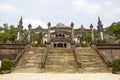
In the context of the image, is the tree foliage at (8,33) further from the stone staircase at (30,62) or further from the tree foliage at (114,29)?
the tree foliage at (114,29)

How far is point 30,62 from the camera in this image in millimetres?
21250

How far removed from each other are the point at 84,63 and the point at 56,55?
15.3 feet

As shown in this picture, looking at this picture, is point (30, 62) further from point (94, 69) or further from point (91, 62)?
point (94, 69)

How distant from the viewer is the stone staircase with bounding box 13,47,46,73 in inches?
745

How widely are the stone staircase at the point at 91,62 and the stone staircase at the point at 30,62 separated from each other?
198 inches

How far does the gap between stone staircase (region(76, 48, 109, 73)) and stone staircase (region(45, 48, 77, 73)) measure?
1143mm

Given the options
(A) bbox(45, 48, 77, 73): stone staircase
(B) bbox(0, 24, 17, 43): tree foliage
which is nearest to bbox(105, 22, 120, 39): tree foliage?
(B) bbox(0, 24, 17, 43): tree foliage

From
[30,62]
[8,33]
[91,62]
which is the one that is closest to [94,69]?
[91,62]

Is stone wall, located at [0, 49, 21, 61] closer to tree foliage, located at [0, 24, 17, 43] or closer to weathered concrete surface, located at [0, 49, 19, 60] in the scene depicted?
weathered concrete surface, located at [0, 49, 19, 60]

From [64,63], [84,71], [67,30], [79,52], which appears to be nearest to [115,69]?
[84,71]

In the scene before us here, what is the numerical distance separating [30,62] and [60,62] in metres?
3.54

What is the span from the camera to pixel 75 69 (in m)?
19.2

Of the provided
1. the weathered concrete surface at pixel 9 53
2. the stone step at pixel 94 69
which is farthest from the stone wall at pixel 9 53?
the stone step at pixel 94 69

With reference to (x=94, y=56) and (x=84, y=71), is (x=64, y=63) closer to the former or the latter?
(x=84, y=71)
